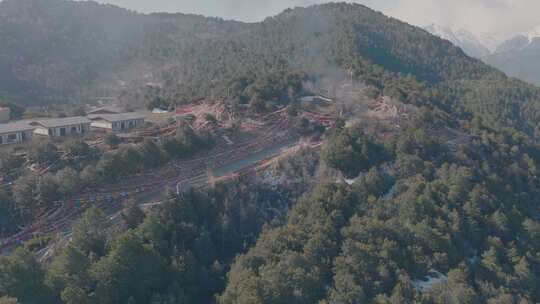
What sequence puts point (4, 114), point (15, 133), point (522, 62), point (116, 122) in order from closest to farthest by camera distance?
point (15, 133), point (116, 122), point (4, 114), point (522, 62)

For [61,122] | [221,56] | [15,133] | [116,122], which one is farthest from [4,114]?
[221,56]

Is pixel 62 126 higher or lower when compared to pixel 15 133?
higher

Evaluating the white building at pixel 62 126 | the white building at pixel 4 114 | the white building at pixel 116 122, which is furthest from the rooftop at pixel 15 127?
the white building at pixel 4 114

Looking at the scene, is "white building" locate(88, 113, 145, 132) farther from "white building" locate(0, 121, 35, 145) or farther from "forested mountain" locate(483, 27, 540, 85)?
"forested mountain" locate(483, 27, 540, 85)

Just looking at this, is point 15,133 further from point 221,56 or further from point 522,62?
point 522,62

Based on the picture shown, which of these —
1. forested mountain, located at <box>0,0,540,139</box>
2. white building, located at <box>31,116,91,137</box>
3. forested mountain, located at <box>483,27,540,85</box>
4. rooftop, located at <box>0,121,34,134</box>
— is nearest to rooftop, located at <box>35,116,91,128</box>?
white building, located at <box>31,116,91,137</box>

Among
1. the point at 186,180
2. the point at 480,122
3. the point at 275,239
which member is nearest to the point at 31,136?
the point at 186,180

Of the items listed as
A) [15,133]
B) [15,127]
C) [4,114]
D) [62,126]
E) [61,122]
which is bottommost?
[4,114]
